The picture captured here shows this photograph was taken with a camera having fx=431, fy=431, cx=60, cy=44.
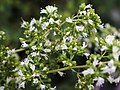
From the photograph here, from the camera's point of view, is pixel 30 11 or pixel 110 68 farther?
pixel 30 11

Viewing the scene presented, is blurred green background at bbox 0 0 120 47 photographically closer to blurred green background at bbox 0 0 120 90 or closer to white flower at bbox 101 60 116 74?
blurred green background at bbox 0 0 120 90

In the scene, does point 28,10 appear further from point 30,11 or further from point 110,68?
point 110,68

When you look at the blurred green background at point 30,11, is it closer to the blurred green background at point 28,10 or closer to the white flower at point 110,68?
the blurred green background at point 28,10

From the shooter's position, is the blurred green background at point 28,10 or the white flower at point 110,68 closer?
the white flower at point 110,68

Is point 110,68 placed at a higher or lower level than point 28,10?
lower

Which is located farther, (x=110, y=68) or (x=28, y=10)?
(x=28, y=10)

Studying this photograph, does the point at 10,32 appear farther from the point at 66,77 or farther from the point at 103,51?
the point at 103,51

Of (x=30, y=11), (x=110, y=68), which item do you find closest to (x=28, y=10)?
(x=30, y=11)

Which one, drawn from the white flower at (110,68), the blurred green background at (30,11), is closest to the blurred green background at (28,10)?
the blurred green background at (30,11)

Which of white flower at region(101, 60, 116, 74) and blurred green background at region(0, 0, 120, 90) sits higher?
blurred green background at region(0, 0, 120, 90)

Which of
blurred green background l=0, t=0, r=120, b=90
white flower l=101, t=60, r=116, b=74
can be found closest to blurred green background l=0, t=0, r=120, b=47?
blurred green background l=0, t=0, r=120, b=90

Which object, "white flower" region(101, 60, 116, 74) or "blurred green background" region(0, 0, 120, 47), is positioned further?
"blurred green background" region(0, 0, 120, 47)

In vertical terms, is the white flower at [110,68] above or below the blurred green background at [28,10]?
below

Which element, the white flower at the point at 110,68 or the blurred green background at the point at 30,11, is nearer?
the white flower at the point at 110,68
